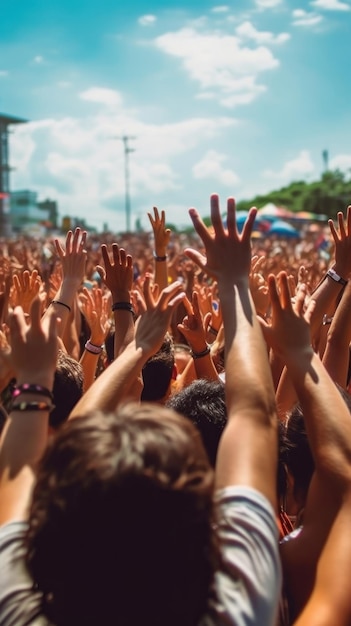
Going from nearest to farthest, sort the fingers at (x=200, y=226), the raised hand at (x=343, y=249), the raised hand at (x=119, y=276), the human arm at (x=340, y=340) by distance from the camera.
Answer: the fingers at (x=200, y=226) → the human arm at (x=340, y=340) → the raised hand at (x=119, y=276) → the raised hand at (x=343, y=249)

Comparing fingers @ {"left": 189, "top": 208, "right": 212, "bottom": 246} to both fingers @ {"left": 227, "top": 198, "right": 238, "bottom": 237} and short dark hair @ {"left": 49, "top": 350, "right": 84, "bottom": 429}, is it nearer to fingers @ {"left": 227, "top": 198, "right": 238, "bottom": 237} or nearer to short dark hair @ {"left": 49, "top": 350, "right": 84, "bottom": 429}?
fingers @ {"left": 227, "top": 198, "right": 238, "bottom": 237}

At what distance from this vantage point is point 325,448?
1.74m

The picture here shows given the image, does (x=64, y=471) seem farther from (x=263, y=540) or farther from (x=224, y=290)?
(x=224, y=290)

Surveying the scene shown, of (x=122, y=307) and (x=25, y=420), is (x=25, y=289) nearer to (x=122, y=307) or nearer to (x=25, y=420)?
(x=122, y=307)

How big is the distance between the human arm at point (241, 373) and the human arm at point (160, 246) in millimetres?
3047

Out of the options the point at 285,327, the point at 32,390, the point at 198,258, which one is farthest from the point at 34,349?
the point at 285,327

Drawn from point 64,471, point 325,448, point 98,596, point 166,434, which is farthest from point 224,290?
point 98,596

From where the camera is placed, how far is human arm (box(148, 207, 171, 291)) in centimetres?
517

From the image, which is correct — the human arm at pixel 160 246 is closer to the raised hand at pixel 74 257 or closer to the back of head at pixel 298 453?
the raised hand at pixel 74 257

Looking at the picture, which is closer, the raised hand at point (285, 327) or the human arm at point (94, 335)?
the raised hand at point (285, 327)

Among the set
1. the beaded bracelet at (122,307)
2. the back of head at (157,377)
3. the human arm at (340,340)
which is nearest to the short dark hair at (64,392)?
the beaded bracelet at (122,307)

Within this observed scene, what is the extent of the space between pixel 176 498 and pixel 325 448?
0.61m

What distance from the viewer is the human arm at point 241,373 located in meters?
1.52

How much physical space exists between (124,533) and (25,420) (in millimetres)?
515
